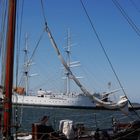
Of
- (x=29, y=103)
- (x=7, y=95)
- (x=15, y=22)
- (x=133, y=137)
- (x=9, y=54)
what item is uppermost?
(x=29, y=103)

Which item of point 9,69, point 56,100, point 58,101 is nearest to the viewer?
point 9,69

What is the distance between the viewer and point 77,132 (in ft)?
56.2

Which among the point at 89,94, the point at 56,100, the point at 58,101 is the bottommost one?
the point at 89,94

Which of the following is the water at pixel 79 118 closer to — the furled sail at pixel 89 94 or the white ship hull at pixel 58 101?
the furled sail at pixel 89 94

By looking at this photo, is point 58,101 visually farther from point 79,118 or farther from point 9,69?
point 9,69

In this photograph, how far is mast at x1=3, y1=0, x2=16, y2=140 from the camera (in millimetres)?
14614

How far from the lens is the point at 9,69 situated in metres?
14.9

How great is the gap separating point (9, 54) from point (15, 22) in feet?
4.13

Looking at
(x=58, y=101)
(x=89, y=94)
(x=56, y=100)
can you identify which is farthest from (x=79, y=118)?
(x=56, y=100)

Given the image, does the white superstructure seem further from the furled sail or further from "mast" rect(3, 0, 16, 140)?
"mast" rect(3, 0, 16, 140)

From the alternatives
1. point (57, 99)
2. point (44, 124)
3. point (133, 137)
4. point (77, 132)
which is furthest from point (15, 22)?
point (57, 99)

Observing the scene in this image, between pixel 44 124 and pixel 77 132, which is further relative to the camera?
pixel 77 132

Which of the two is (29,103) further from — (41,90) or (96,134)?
(96,134)

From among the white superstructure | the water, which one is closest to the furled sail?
the water
